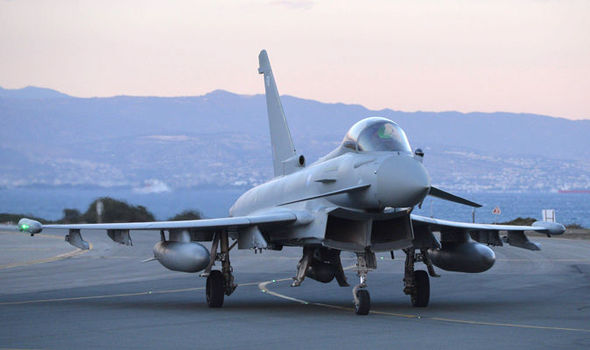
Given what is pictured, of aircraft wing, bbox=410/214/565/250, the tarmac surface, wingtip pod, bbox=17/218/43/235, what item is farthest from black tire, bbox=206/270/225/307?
aircraft wing, bbox=410/214/565/250

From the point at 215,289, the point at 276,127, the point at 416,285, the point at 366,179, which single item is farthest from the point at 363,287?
the point at 276,127

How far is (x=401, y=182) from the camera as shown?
15.8 m

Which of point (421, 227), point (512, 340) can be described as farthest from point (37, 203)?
point (512, 340)

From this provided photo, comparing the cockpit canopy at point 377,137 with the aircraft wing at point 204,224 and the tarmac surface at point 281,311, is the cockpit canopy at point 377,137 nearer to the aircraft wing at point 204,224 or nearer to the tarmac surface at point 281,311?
the aircraft wing at point 204,224

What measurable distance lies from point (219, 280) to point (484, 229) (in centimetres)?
559

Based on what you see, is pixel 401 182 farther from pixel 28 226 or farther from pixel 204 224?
pixel 28 226

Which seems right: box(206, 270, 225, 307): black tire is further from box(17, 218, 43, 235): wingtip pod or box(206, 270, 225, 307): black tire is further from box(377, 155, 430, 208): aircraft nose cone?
box(377, 155, 430, 208): aircraft nose cone

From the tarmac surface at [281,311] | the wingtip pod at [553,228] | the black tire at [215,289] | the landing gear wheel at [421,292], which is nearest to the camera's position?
the tarmac surface at [281,311]

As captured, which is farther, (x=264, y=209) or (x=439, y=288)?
(x=439, y=288)

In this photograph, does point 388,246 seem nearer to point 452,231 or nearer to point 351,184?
point 351,184

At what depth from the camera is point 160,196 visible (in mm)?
74438

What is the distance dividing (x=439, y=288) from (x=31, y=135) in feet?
518

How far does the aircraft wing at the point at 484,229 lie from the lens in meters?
18.5

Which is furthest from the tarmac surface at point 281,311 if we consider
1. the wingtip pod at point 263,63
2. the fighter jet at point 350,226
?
the wingtip pod at point 263,63
